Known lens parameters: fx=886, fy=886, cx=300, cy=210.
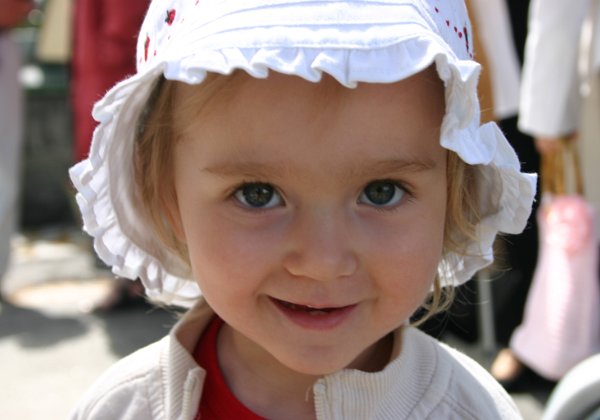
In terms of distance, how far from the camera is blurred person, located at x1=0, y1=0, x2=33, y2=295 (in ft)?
14.5

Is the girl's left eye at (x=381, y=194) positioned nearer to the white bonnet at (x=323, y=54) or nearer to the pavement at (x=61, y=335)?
the white bonnet at (x=323, y=54)

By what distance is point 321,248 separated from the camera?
1.25 m

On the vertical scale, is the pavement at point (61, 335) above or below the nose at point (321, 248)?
below

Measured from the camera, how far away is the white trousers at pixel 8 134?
442 centimetres

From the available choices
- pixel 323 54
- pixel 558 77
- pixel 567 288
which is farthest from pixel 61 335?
pixel 323 54

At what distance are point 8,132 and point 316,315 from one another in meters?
3.51

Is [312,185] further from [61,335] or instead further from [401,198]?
[61,335]

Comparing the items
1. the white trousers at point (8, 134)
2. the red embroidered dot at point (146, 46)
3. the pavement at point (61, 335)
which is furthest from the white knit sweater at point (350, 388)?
the white trousers at point (8, 134)

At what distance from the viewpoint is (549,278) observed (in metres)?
3.11

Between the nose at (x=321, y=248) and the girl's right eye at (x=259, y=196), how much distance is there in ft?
0.18

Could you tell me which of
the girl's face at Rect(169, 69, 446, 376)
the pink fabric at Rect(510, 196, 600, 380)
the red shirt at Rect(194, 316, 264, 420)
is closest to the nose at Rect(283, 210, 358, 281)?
the girl's face at Rect(169, 69, 446, 376)

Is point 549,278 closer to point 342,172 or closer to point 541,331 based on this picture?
point 541,331

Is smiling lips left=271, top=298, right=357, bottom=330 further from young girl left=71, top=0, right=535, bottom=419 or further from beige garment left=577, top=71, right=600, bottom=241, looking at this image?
beige garment left=577, top=71, right=600, bottom=241

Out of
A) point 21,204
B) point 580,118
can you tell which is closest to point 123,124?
point 580,118
